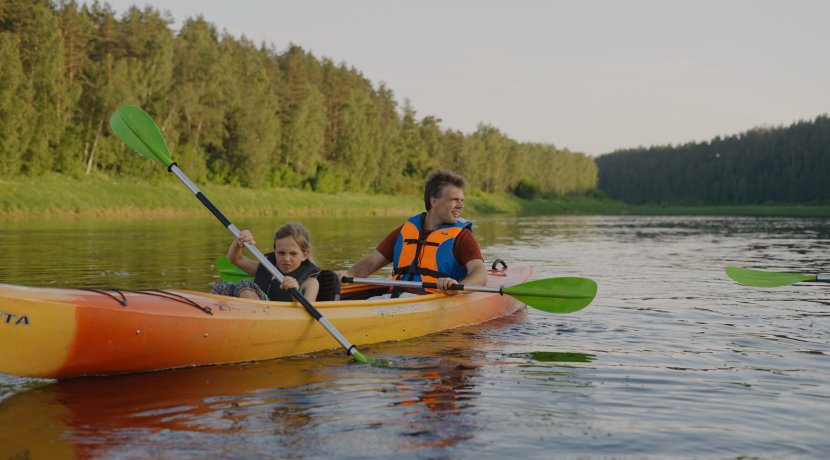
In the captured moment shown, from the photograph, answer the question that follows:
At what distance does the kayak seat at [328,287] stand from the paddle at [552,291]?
489mm

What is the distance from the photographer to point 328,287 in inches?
206

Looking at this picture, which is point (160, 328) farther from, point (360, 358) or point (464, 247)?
point (464, 247)

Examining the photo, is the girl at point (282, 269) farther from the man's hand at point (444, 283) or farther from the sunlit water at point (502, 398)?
the man's hand at point (444, 283)

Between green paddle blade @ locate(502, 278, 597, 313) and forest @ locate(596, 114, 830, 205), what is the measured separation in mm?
101075

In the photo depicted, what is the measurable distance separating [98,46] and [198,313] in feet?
137

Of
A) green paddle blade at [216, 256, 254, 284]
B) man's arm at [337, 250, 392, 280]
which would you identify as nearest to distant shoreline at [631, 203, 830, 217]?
man's arm at [337, 250, 392, 280]

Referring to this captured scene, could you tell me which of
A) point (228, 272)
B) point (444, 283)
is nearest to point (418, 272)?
point (444, 283)

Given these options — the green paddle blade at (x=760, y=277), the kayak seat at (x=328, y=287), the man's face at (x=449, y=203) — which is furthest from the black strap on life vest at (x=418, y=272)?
the green paddle blade at (x=760, y=277)

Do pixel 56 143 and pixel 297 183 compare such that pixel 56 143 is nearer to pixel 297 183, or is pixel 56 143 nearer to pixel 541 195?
pixel 297 183

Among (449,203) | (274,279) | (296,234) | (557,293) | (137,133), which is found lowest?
(557,293)

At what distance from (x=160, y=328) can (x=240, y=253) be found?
3.40 feet

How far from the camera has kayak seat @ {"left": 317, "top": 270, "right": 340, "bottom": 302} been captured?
519 centimetres

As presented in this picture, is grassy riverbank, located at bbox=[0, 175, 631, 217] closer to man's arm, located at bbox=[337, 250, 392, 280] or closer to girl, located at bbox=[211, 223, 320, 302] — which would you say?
man's arm, located at bbox=[337, 250, 392, 280]

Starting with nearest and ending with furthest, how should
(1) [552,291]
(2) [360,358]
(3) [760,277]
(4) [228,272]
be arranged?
(2) [360,358]
(1) [552,291]
(3) [760,277]
(4) [228,272]
